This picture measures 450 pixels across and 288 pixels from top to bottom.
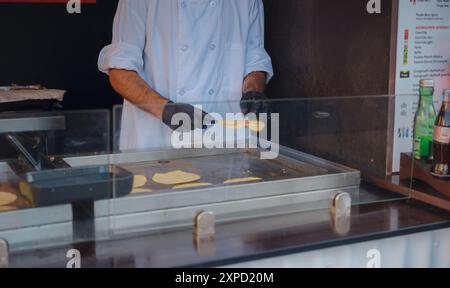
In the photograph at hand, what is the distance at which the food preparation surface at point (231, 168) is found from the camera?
155cm

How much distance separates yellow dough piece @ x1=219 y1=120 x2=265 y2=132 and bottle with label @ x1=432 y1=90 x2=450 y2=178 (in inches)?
17.5

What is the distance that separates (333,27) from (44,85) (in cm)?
231

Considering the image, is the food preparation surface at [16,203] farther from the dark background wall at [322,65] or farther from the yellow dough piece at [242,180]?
the dark background wall at [322,65]

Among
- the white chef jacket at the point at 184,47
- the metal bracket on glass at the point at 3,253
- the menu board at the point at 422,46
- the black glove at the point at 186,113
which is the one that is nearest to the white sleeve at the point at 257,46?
the white chef jacket at the point at 184,47

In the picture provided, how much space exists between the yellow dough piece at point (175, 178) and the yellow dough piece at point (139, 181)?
0.10 feet

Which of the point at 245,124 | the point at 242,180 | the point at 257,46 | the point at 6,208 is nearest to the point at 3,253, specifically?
the point at 6,208

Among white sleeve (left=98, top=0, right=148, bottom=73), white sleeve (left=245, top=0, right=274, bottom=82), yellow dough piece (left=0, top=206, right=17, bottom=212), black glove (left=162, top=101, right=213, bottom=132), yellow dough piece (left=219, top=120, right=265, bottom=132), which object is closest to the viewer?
yellow dough piece (left=0, top=206, right=17, bottom=212)

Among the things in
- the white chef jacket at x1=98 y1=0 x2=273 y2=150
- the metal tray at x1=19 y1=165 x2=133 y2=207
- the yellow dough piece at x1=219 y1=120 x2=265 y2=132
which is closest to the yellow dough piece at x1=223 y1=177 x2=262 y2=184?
the yellow dough piece at x1=219 y1=120 x2=265 y2=132

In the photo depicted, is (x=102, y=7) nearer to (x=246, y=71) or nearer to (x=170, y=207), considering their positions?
(x=246, y=71)

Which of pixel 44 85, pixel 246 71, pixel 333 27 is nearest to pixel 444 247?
pixel 333 27

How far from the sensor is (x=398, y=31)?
1796 mm

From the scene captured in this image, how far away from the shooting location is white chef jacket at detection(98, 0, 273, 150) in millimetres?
2217

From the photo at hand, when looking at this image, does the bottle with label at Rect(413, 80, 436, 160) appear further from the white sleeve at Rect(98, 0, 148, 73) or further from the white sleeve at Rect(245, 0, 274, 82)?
the white sleeve at Rect(98, 0, 148, 73)
